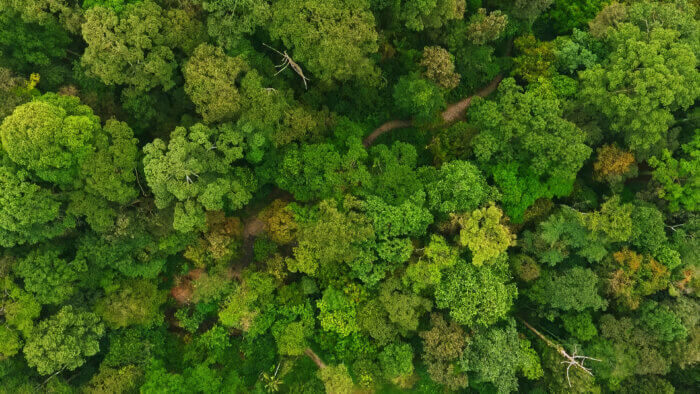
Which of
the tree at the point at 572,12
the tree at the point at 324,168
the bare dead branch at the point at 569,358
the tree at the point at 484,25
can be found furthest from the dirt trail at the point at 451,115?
the bare dead branch at the point at 569,358

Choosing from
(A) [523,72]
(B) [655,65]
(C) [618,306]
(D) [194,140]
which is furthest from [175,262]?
(B) [655,65]

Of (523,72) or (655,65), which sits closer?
(655,65)

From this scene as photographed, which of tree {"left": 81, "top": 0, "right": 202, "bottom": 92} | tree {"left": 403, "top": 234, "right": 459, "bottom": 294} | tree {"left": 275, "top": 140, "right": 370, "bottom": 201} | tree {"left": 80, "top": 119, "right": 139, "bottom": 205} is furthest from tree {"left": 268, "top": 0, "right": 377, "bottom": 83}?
tree {"left": 403, "top": 234, "right": 459, "bottom": 294}

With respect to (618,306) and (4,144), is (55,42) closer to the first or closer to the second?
(4,144)

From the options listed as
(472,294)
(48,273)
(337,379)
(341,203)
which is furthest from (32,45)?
(472,294)

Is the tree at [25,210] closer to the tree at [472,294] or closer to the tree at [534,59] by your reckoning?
the tree at [472,294]

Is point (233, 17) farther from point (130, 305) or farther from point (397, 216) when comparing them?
point (130, 305)

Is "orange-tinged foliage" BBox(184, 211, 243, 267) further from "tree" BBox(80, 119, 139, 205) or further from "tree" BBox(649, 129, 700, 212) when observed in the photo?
"tree" BBox(649, 129, 700, 212)
